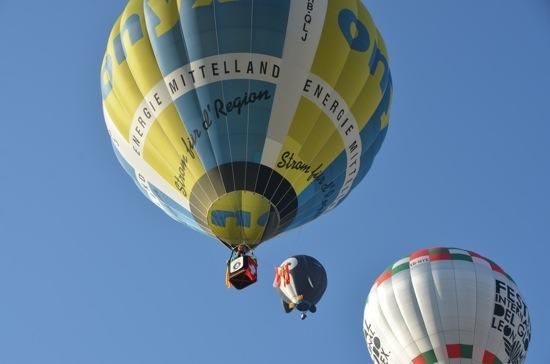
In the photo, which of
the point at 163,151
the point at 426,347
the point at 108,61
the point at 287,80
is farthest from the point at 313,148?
the point at 426,347

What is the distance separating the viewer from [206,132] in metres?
14.8

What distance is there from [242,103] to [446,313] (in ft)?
17.7

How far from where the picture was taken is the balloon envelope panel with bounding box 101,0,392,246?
48.3 feet

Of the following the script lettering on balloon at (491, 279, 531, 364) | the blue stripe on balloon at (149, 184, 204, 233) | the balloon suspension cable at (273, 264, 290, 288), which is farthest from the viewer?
the balloon suspension cable at (273, 264, 290, 288)

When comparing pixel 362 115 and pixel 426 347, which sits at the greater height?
pixel 362 115

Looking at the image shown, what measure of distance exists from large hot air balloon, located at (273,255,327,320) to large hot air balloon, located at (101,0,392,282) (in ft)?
9.61

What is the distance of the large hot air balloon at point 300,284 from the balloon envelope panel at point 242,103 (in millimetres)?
2860

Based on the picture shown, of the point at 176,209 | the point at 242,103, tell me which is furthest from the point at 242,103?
the point at 176,209

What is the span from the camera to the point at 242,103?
14688 mm

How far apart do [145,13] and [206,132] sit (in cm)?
187

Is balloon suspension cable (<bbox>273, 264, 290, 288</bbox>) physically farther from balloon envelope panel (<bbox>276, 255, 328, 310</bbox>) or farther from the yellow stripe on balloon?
the yellow stripe on balloon

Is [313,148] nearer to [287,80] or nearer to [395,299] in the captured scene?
[287,80]

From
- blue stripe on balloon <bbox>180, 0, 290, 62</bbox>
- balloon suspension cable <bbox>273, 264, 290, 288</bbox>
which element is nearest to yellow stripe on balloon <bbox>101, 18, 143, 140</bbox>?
blue stripe on balloon <bbox>180, 0, 290, 62</bbox>

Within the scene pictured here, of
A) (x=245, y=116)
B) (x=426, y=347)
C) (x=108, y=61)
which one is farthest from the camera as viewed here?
(x=426, y=347)
